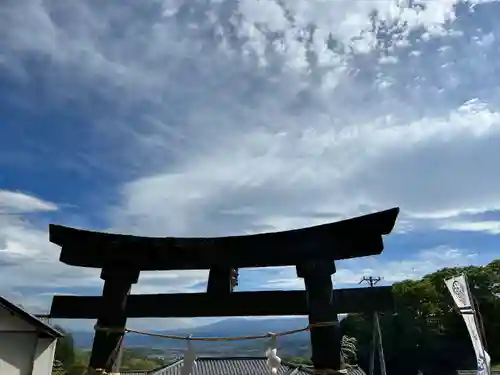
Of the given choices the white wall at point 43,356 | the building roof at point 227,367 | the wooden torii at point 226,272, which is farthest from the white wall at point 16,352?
the building roof at point 227,367

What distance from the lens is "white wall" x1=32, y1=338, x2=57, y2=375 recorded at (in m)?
7.36

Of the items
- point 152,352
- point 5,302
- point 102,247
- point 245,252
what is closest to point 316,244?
point 245,252

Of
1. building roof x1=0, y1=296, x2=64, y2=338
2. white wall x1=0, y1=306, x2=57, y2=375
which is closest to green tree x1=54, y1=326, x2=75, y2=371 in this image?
white wall x1=0, y1=306, x2=57, y2=375

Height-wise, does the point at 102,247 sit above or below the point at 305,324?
above

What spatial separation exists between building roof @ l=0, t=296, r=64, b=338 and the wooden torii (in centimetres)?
351

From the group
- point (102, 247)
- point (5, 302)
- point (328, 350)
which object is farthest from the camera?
point (5, 302)

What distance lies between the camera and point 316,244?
3334mm

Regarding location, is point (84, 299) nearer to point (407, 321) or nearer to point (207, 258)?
point (207, 258)

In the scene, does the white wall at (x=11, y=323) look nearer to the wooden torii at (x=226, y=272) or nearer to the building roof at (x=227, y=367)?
the wooden torii at (x=226, y=272)

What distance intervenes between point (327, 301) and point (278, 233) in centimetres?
69

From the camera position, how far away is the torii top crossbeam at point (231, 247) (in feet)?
10.6

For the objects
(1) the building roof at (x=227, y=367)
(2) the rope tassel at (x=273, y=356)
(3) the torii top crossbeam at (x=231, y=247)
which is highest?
(3) the torii top crossbeam at (x=231, y=247)

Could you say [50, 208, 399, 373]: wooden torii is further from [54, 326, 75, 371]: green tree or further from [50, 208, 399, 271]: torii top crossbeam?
[54, 326, 75, 371]: green tree

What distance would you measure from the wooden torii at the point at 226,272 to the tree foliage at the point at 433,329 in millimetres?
24772
